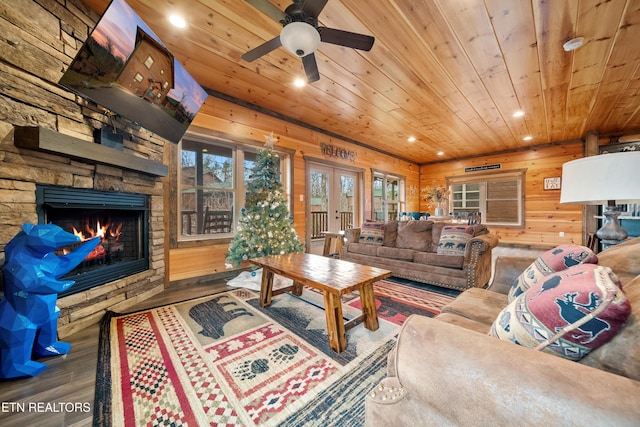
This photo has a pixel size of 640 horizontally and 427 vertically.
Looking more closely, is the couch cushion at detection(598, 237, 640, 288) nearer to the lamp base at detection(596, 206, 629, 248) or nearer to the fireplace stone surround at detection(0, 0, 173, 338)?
the lamp base at detection(596, 206, 629, 248)

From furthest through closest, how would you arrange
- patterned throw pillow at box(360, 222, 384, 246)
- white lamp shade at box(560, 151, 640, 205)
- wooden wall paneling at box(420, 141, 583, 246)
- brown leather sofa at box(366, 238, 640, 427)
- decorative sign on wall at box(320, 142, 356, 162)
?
1. wooden wall paneling at box(420, 141, 583, 246)
2. decorative sign on wall at box(320, 142, 356, 162)
3. patterned throw pillow at box(360, 222, 384, 246)
4. white lamp shade at box(560, 151, 640, 205)
5. brown leather sofa at box(366, 238, 640, 427)

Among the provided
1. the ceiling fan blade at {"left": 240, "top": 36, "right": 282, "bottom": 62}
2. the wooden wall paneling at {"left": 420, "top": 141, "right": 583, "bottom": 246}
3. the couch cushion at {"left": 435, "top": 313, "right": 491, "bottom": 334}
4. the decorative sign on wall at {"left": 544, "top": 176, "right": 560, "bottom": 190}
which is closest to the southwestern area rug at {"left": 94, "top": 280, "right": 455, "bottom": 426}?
the couch cushion at {"left": 435, "top": 313, "right": 491, "bottom": 334}

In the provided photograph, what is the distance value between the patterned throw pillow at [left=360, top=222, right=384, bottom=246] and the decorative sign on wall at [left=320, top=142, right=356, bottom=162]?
1838mm

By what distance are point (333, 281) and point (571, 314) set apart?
50.8 inches

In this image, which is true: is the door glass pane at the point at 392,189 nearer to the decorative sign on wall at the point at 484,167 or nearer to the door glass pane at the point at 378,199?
the door glass pane at the point at 378,199

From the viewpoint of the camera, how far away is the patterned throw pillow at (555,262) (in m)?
1.14

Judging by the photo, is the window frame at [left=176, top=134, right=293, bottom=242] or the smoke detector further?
the window frame at [left=176, top=134, right=293, bottom=242]

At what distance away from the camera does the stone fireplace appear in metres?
1.92

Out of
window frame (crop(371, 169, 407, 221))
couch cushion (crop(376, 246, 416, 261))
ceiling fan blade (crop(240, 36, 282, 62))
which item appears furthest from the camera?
window frame (crop(371, 169, 407, 221))

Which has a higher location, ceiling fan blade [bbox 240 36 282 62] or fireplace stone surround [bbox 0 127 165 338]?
ceiling fan blade [bbox 240 36 282 62]

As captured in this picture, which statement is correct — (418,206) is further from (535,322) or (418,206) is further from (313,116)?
(535,322)

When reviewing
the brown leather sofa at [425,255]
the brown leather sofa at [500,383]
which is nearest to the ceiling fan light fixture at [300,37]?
the brown leather sofa at [500,383]

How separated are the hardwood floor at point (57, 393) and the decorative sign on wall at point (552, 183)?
26.8ft
